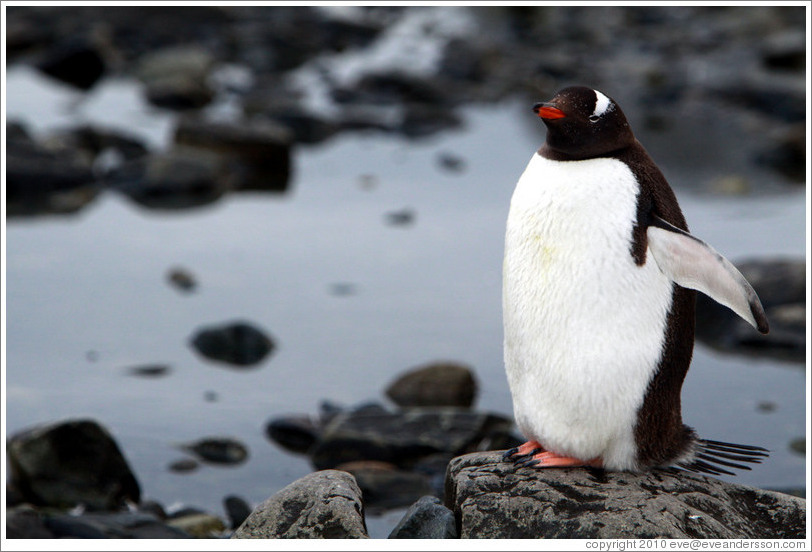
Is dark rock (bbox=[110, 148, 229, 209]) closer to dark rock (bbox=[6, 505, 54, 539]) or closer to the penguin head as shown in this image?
dark rock (bbox=[6, 505, 54, 539])

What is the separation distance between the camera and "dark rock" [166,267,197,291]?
26.3 ft

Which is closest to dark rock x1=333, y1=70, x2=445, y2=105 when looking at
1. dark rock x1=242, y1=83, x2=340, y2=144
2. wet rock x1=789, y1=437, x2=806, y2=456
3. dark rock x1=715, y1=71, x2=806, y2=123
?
dark rock x1=242, y1=83, x2=340, y2=144

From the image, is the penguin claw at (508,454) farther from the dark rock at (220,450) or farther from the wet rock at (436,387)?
the wet rock at (436,387)

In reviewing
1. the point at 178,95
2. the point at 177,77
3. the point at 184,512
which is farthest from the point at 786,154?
the point at 184,512

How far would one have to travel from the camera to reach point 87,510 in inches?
215

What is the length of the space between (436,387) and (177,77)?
312 inches

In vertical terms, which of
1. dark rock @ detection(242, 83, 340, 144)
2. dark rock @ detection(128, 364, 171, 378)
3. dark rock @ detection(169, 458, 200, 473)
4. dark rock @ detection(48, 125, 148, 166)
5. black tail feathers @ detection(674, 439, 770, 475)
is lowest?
dark rock @ detection(169, 458, 200, 473)

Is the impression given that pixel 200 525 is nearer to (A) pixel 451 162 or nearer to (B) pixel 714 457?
(B) pixel 714 457

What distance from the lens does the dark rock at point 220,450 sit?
5867mm

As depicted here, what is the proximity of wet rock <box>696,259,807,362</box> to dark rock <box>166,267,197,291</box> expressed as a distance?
3391 mm

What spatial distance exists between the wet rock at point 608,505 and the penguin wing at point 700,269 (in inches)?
24.7

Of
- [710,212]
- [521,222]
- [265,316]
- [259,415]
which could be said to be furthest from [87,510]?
[710,212]

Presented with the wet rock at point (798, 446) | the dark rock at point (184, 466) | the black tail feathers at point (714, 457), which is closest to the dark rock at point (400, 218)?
the dark rock at point (184, 466)

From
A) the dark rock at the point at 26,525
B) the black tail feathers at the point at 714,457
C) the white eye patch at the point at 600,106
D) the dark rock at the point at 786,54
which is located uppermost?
the dark rock at the point at 786,54
